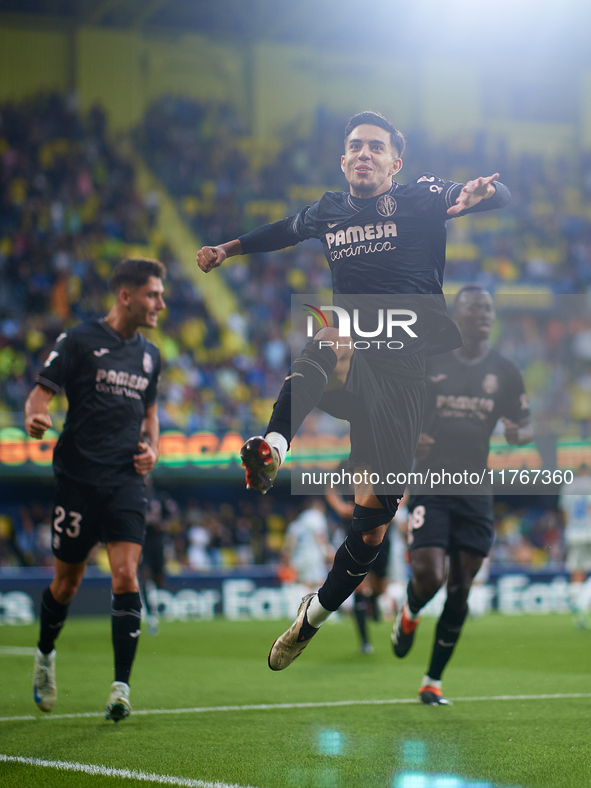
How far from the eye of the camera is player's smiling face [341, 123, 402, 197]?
16.6 ft

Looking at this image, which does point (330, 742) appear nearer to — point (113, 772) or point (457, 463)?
point (113, 772)

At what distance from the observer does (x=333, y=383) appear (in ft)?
15.6

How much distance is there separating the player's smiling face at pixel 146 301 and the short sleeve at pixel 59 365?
0.43m

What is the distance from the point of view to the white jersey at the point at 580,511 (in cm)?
1585

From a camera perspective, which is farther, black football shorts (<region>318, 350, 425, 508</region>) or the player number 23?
the player number 23

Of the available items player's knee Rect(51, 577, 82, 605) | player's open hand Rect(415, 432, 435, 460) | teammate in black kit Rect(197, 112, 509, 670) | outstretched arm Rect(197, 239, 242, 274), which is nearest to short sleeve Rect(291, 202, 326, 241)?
A: teammate in black kit Rect(197, 112, 509, 670)

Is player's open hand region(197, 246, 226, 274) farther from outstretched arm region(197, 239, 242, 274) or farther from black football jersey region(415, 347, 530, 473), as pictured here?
black football jersey region(415, 347, 530, 473)

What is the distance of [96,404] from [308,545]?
10.5 meters

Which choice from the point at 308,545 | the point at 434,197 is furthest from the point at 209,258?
the point at 308,545

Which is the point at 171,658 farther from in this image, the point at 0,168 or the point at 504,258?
the point at 504,258

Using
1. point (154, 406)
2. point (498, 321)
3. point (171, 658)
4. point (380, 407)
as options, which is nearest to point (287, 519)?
point (498, 321)

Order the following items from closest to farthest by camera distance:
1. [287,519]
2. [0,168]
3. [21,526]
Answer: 1. [21,526]
2. [287,519]
3. [0,168]

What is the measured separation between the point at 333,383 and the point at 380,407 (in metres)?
0.29

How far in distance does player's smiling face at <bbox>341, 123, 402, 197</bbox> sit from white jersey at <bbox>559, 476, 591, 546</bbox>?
11.8 metres
